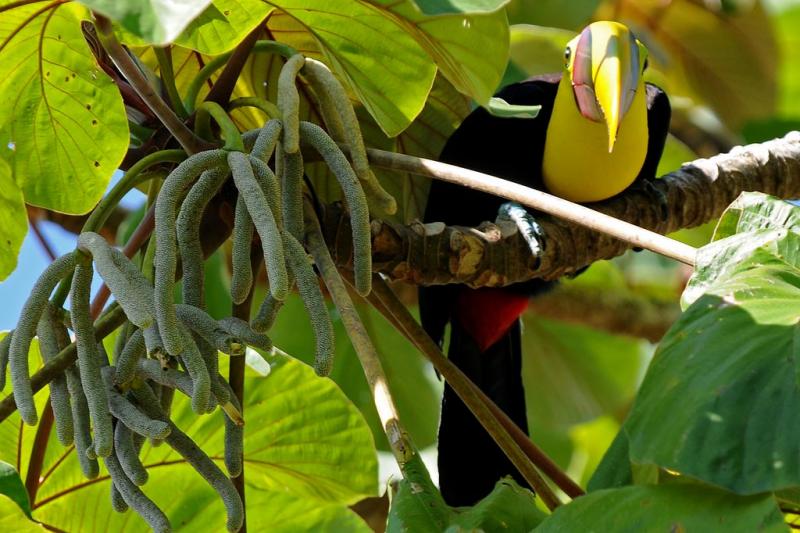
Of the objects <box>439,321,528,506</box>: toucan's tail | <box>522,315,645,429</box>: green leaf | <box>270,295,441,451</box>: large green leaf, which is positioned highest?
<box>439,321,528,506</box>: toucan's tail

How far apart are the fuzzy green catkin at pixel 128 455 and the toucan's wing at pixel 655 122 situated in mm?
1146

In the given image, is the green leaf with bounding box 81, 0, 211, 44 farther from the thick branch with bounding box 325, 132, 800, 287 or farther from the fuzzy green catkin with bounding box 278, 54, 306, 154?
the thick branch with bounding box 325, 132, 800, 287

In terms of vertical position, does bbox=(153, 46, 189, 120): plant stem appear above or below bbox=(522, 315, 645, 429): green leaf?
above

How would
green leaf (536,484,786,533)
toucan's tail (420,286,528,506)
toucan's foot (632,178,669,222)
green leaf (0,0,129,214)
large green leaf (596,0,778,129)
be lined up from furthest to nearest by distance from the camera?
large green leaf (596,0,778,129) < toucan's tail (420,286,528,506) < toucan's foot (632,178,669,222) < green leaf (0,0,129,214) < green leaf (536,484,786,533)

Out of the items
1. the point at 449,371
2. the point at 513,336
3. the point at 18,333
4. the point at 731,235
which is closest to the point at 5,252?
the point at 18,333

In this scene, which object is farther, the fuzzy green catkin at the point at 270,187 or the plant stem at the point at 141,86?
the plant stem at the point at 141,86

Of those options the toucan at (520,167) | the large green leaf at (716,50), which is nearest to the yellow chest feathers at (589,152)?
the toucan at (520,167)

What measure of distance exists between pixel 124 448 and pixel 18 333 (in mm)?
121

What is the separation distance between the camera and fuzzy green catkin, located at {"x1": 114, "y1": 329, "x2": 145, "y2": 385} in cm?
85

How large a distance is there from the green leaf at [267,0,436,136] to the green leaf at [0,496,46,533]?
548 mm

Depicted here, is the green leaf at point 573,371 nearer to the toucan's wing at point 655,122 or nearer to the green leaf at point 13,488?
the toucan's wing at point 655,122

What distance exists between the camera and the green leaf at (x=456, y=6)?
80 cm

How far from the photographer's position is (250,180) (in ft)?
2.69

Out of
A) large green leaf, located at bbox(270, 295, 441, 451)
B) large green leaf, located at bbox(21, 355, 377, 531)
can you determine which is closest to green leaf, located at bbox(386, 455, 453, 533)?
large green leaf, located at bbox(21, 355, 377, 531)
